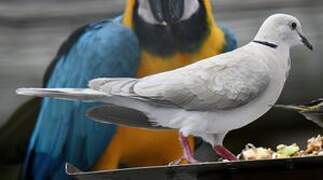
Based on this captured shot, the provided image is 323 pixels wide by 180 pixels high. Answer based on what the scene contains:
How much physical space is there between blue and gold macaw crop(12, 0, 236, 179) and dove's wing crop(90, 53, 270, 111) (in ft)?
1.52

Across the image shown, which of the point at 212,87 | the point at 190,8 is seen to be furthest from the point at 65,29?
the point at 212,87

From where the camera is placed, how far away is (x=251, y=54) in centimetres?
184

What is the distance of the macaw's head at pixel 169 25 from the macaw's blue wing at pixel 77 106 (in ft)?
0.15

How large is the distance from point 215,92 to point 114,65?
0.60m

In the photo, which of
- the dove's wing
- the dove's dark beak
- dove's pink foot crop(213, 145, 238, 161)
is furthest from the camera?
the dove's dark beak

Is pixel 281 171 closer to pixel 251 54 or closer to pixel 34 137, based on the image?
pixel 251 54

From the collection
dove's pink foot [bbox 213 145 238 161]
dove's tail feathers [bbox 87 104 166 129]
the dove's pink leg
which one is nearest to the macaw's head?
dove's tail feathers [bbox 87 104 166 129]

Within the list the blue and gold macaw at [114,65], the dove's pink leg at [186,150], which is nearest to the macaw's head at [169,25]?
the blue and gold macaw at [114,65]

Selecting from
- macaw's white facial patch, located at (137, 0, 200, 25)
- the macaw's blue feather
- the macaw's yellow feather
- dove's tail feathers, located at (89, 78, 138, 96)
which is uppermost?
macaw's white facial patch, located at (137, 0, 200, 25)

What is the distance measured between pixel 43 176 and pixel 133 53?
54 centimetres

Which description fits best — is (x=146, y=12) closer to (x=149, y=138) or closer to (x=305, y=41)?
(x=149, y=138)

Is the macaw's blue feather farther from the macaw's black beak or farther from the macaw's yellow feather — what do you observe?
the macaw's black beak

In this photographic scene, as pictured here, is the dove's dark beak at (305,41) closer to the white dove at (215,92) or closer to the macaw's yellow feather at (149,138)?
the white dove at (215,92)

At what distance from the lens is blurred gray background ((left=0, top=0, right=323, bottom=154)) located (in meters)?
2.32
